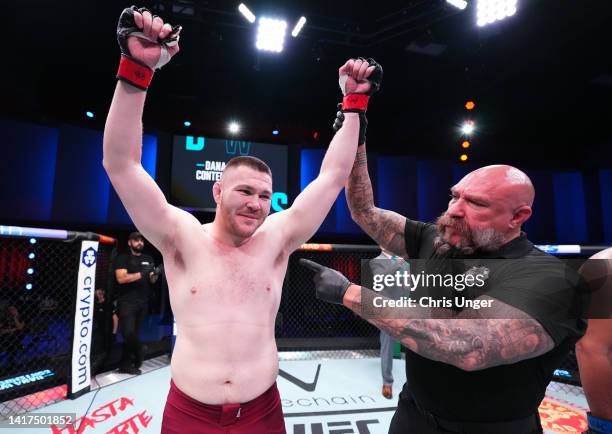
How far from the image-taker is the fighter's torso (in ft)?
4.82

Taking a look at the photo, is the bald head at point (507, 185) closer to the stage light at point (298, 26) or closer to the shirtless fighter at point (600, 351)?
the shirtless fighter at point (600, 351)

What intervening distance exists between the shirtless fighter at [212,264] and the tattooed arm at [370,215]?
0.37m

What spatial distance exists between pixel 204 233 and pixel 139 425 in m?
2.58

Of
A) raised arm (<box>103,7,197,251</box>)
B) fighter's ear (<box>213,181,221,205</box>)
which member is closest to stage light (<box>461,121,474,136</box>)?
fighter's ear (<box>213,181,221,205</box>)

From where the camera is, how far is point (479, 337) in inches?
48.6

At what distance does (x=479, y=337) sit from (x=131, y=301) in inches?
184

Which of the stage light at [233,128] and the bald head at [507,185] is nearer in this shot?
the bald head at [507,185]

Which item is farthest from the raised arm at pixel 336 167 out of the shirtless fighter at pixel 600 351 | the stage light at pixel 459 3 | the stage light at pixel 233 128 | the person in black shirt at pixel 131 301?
the stage light at pixel 233 128

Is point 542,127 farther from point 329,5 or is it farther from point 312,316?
point 312,316

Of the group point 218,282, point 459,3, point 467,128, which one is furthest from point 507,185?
point 467,128

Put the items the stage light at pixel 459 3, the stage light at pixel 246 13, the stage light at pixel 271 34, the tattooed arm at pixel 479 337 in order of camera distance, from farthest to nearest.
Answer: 1. the stage light at pixel 271 34
2. the stage light at pixel 246 13
3. the stage light at pixel 459 3
4. the tattooed arm at pixel 479 337

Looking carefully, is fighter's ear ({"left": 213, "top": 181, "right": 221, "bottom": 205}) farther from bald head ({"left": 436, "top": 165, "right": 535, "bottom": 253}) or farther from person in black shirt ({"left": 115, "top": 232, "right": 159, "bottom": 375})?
person in black shirt ({"left": 115, "top": 232, "right": 159, "bottom": 375})

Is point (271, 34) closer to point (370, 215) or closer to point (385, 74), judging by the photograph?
point (385, 74)

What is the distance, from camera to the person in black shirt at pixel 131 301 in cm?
461
